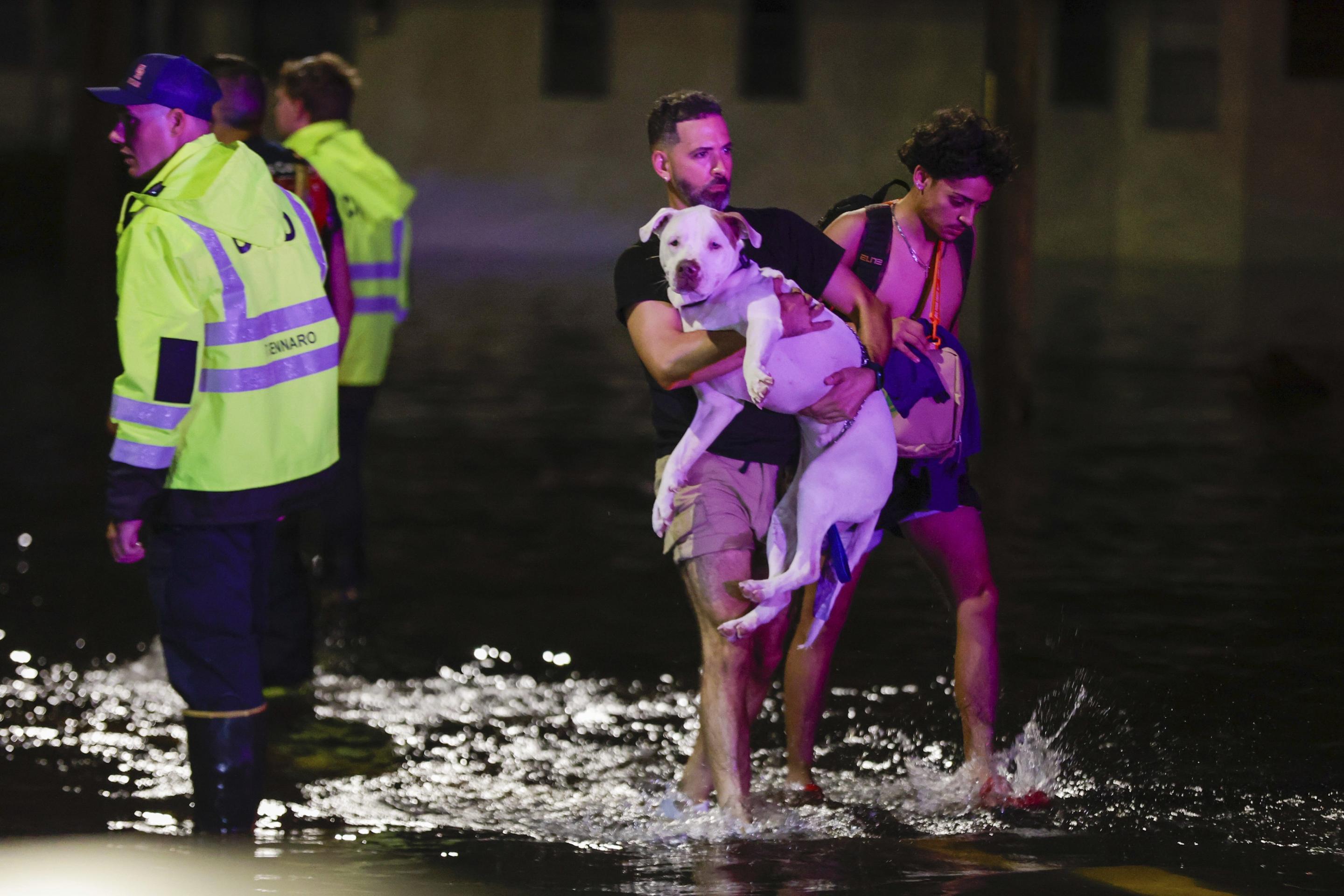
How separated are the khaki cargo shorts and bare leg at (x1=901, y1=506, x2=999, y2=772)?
672 millimetres

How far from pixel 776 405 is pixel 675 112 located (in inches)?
29.5

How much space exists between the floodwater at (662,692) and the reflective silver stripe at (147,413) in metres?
1.04

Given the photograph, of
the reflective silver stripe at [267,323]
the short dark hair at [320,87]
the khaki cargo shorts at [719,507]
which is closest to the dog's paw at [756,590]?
the khaki cargo shorts at [719,507]

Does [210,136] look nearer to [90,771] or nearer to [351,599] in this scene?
[90,771]

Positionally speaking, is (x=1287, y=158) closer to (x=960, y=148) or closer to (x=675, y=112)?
(x=960, y=148)

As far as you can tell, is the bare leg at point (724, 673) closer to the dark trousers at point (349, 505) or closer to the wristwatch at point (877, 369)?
the wristwatch at point (877, 369)

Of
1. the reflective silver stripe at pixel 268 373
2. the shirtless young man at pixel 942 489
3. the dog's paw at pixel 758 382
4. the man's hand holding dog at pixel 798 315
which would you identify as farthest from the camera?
the shirtless young man at pixel 942 489

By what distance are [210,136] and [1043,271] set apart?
25.1 metres

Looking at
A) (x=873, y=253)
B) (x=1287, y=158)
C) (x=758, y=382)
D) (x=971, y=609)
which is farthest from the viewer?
(x=1287, y=158)

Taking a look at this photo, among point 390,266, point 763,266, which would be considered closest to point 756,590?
point 763,266

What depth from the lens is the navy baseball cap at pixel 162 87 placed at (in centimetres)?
466

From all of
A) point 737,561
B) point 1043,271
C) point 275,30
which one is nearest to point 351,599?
point 737,561

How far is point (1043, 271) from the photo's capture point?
94.4 feet

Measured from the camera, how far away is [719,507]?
4660mm
